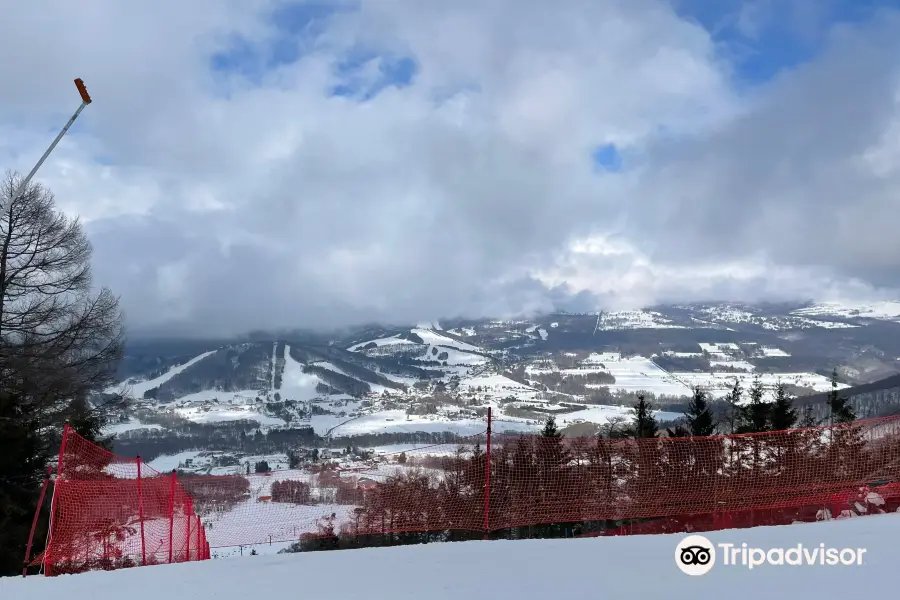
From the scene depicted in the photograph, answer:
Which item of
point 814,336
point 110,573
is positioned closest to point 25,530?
point 110,573

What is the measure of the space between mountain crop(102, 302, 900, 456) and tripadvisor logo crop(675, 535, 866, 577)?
40.7 meters

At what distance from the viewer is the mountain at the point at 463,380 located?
248 feet

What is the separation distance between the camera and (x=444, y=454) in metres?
13.3

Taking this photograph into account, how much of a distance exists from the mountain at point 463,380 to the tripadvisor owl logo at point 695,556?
134ft

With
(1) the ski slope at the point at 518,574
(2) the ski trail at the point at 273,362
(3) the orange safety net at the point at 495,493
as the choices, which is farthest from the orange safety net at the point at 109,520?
(2) the ski trail at the point at 273,362

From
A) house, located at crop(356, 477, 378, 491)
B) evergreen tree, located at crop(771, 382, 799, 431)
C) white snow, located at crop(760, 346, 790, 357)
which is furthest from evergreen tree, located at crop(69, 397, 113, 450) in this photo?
white snow, located at crop(760, 346, 790, 357)

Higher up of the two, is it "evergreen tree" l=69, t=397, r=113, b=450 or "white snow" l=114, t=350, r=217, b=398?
"evergreen tree" l=69, t=397, r=113, b=450

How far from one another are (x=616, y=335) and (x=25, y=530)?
19683 cm

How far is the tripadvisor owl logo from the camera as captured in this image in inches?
207

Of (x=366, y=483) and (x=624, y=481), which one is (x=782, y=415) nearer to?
(x=624, y=481)

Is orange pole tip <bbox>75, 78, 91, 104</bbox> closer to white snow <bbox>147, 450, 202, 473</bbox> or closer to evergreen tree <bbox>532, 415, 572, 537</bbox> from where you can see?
evergreen tree <bbox>532, 415, 572, 537</bbox>

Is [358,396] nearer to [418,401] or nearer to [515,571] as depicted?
[418,401]

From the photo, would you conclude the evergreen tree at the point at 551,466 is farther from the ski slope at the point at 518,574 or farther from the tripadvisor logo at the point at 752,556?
the tripadvisor logo at the point at 752,556

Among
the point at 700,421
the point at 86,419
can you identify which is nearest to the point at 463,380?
the point at 700,421
